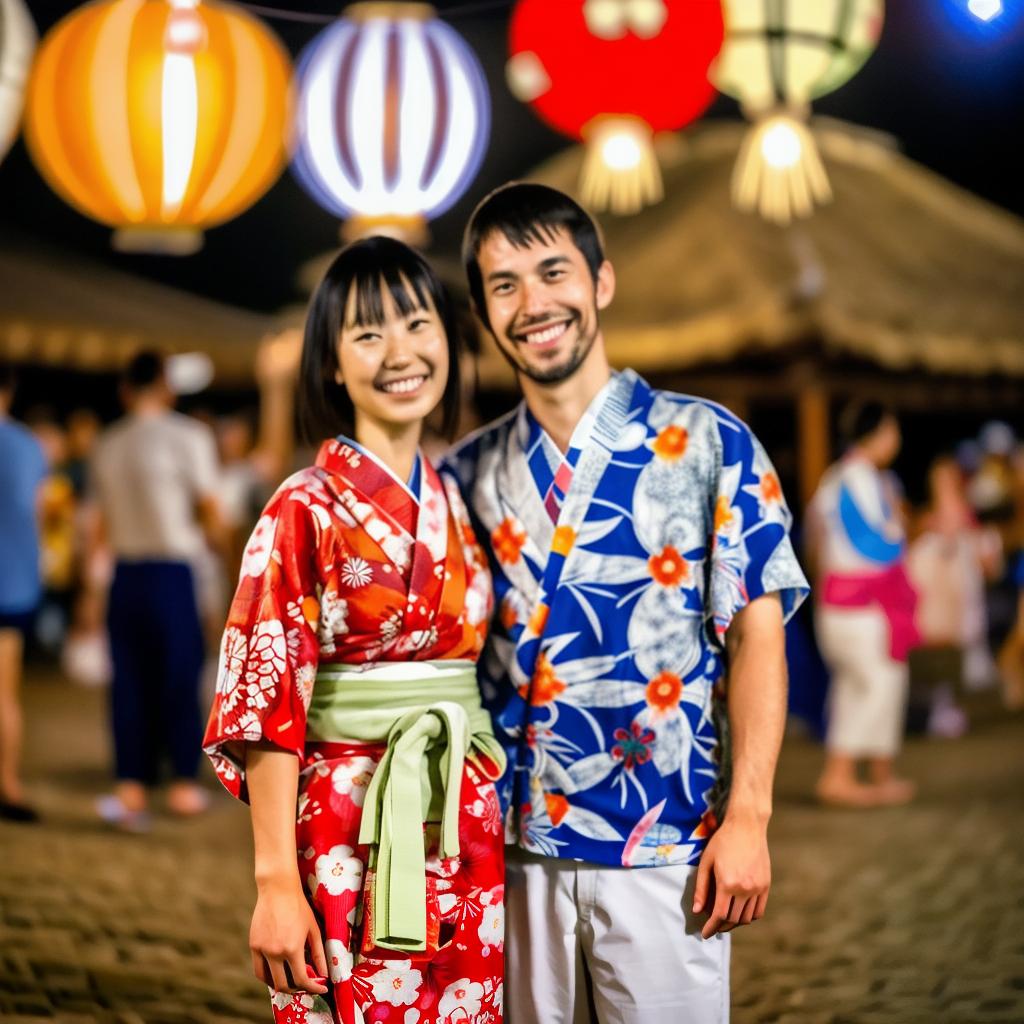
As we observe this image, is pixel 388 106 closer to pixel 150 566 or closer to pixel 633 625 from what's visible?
pixel 150 566

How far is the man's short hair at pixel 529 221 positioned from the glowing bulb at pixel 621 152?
120 inches

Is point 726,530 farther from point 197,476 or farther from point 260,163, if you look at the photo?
point 197,476

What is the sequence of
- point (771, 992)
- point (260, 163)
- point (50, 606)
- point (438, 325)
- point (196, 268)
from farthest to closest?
point (196, 268) → point (50, 606) → point (260, 163) → point (771, 992) → point (438, 325)

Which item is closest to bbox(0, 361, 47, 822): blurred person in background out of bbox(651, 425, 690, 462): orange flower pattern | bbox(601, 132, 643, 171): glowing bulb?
bbox(601, 132, 643, 171): glowing bulb

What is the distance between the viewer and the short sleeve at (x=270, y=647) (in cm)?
216

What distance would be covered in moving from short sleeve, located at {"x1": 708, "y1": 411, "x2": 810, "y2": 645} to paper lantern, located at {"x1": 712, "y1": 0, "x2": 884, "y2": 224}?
3.00 m

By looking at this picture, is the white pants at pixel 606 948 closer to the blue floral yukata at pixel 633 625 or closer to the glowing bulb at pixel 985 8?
the blue floral yukata at pixel 633 625

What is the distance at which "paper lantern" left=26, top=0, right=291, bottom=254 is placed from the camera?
488 centimetres

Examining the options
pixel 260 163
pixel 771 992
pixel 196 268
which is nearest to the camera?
pixel 771 992

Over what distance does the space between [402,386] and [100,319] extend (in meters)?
12.5

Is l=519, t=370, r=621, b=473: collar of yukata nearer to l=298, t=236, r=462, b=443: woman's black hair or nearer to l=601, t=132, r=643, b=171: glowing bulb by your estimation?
l=298, t=236, r=462, b=443: woman's black hair

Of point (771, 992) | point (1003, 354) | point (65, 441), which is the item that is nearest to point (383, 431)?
point (771, 992)

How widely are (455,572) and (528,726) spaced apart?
0.31 metres

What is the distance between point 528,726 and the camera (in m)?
2.43
